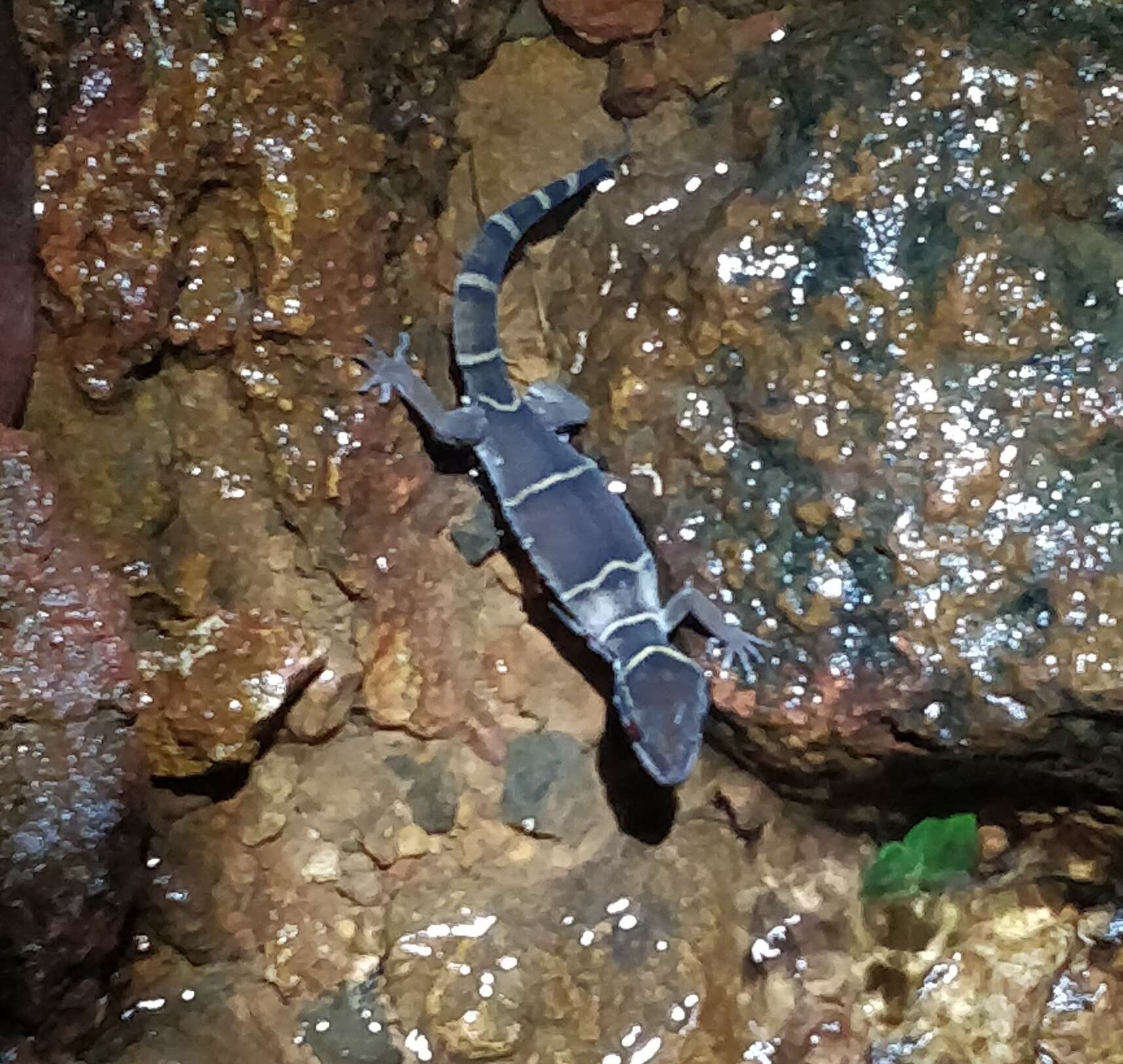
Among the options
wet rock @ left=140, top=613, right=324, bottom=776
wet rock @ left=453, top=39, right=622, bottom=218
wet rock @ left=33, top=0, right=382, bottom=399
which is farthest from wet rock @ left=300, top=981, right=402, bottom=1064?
wet rock @ left=453, top=39, right=622, bottom=218

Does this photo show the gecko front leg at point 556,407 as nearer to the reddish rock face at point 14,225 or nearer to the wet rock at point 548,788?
the wet rock at point 548,788

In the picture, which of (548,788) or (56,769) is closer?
(56,769)

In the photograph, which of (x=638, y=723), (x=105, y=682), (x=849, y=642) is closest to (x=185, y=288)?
(x=105, y=682)

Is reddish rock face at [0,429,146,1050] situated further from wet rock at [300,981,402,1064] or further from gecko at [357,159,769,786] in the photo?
gecko at [357,159,769,786]

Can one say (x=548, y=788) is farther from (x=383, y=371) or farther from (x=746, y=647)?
(x=383, y=371)

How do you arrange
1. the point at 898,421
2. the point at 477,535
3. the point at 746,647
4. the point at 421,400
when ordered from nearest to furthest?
the point at 898,421
the point at 746,647
the point at 421,400
the point at 477,535

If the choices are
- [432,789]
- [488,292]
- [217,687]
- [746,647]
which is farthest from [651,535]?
[217,687]

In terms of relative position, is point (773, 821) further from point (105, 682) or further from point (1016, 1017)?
point (105, 682)
